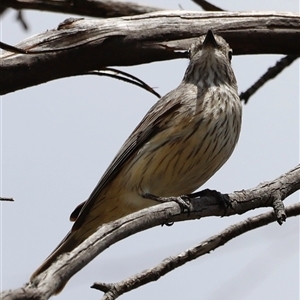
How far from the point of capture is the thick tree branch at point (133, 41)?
5688 mm

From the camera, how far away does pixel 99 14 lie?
21.5 feet

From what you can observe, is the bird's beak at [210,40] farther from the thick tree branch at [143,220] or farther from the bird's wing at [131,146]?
the thick tree branch at [143,220]

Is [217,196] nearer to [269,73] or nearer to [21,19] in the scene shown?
[269,73]

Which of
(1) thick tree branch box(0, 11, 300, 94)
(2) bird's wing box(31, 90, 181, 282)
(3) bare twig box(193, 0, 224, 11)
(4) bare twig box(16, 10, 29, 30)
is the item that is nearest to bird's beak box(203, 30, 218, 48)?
(1) thick tree branch box(0, 11, 300, 94)

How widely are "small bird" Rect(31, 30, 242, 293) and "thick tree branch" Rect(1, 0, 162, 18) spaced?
32.7 inches

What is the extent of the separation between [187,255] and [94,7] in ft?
9.75

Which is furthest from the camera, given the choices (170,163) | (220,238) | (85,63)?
(85,63)

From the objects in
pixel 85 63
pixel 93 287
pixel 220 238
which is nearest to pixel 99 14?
pixel 85 63

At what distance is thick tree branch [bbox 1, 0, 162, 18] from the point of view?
6.47m

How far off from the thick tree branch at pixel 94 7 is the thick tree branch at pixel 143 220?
234 centimetres

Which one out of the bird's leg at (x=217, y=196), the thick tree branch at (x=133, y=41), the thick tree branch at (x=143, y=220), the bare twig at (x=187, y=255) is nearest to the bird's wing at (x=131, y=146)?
the thick tree branch at (x=133, y=41)

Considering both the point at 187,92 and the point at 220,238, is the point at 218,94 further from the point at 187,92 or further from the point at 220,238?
the point at 220,238

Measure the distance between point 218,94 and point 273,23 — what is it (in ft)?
2.72

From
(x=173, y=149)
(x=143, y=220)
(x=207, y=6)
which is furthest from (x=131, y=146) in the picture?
(x=143, y=220)
